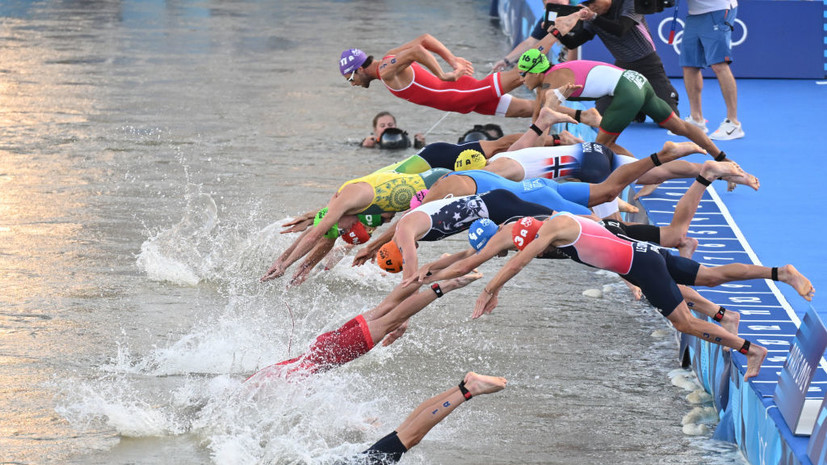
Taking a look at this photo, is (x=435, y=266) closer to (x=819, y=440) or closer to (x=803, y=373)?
(x=803, y=373)

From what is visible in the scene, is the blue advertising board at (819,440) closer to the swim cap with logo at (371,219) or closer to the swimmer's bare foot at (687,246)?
the swimmer's bare foot at (687,246)

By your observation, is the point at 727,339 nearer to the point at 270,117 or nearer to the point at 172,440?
the point at 172,440

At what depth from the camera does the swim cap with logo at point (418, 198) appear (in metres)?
8.99

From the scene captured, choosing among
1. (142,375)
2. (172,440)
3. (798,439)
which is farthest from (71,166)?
(798,439)

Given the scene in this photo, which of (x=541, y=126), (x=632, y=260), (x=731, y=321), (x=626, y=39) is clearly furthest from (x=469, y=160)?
(x=626, y=39)

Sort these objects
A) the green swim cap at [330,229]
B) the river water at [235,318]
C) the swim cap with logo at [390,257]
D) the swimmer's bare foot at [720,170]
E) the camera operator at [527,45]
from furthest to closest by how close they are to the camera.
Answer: the camera operator at [527,45] → the green swim cap at [330,229] → the swim cap with logo at [390,257] → the swimmer's bare foot at [720,170] → the river water at [235,318]

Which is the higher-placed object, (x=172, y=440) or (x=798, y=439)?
(x=798, y=439)

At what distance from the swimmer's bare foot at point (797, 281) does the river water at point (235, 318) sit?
1168 millimetres

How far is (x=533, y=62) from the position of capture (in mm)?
10109

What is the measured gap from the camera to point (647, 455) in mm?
7527

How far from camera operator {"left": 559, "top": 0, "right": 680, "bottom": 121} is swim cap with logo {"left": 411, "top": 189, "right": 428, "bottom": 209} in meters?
2.85

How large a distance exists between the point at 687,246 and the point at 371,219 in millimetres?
2554

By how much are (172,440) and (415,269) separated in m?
2.03

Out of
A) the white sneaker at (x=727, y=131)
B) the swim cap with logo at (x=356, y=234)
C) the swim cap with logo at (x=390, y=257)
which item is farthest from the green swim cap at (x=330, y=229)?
the white sneaker at (x=727, y=131)
